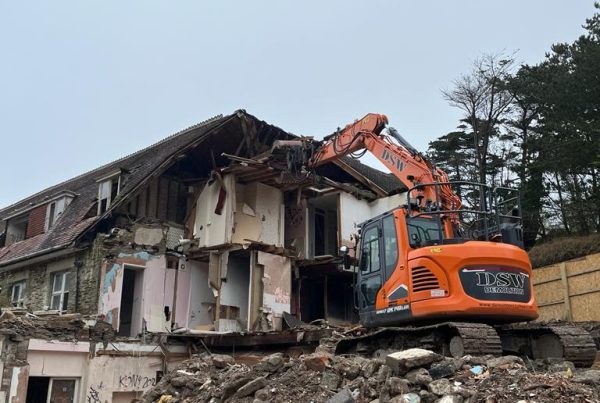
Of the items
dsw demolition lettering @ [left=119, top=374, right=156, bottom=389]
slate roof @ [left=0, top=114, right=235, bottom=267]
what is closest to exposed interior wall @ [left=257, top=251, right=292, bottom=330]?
dsw demolition lettering @ [left=119, top=374, right=156, bottom=389]

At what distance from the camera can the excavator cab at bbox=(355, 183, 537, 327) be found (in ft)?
31.8

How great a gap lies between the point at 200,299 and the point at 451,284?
461 inches

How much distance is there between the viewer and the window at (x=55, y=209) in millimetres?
22048

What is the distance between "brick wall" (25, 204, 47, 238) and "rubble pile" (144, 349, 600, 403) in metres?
14.1

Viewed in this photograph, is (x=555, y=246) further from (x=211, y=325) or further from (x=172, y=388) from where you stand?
(x=172, y=388)

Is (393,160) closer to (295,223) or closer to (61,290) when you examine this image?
(295,223)

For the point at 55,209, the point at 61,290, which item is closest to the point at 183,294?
the point at 61,290

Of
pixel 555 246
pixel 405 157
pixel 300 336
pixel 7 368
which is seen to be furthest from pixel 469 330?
pixel 555 246

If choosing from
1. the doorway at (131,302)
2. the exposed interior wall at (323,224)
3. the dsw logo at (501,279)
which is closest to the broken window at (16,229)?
the doorway at (131,302)

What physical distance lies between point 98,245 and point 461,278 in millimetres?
12173

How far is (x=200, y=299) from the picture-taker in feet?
64.7

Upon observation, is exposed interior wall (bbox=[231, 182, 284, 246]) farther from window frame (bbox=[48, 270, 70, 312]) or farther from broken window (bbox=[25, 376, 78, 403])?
broken window (bbox=[25, 376, 78, 403])

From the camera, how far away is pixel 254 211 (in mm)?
20047

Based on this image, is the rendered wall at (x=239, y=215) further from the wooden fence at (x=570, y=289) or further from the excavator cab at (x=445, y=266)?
the wooden fence at (x=570, y=289)
